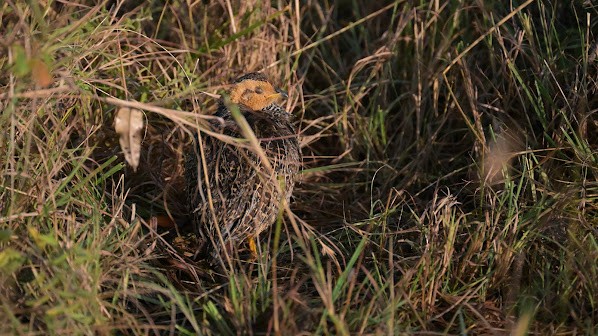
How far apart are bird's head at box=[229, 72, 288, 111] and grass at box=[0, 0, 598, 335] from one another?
0.15 m

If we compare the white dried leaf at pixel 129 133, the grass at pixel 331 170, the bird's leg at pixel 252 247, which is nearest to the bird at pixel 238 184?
the bird's leg at pixel 252 247

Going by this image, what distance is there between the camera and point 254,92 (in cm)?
475

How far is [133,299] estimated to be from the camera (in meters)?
3.57

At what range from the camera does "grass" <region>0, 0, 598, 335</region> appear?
11.1 feet

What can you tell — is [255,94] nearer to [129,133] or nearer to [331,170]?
[331,170]

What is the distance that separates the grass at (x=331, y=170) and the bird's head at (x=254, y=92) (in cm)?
15

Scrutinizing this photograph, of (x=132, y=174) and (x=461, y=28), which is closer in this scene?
(x=132, y=174)

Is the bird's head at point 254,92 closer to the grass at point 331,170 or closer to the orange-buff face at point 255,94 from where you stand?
the orange-buff face at point 255,94

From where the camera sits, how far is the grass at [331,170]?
11.1 ft

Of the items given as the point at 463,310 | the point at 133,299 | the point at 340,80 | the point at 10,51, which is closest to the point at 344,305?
the point at 463,310

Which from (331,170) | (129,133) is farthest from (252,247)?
(129,133)

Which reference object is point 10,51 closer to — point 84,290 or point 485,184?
point 84,290

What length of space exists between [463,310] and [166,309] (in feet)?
4.42

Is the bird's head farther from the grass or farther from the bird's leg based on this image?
the bird's leg
